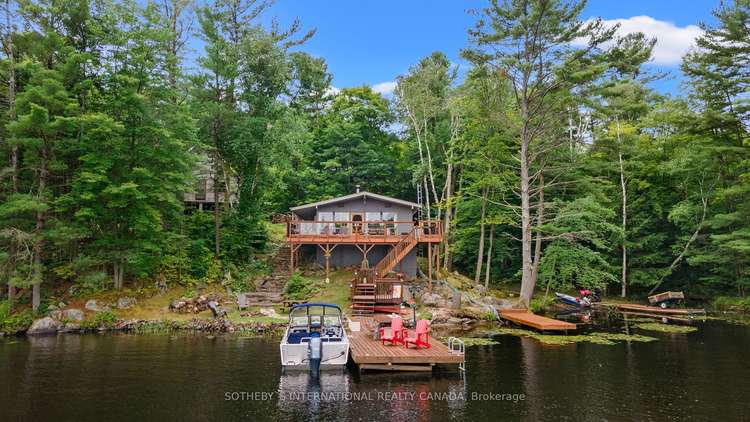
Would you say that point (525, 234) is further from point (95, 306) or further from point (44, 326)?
point (44, 326)

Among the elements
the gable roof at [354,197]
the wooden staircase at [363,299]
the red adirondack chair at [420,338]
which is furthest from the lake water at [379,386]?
the gable roof at [354,197]

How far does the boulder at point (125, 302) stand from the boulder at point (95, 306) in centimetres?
57

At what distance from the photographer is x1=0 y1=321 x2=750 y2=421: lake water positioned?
969 centimetres

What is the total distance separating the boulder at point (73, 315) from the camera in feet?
67.4

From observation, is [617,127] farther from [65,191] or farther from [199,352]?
[65,191]

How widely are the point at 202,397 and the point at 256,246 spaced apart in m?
21.2

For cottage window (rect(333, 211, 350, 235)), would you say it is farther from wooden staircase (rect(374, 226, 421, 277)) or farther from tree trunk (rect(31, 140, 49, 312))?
tree trunk (rect(31, 140, 49, 312))

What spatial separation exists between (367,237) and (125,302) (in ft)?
43.2

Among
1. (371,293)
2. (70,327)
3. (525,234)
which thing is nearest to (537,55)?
(525,234)

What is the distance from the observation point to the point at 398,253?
25797mm

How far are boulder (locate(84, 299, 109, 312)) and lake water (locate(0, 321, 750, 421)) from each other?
4.95m

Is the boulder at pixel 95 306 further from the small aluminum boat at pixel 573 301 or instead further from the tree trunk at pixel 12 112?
the small aluminum boat at pixel 573 301

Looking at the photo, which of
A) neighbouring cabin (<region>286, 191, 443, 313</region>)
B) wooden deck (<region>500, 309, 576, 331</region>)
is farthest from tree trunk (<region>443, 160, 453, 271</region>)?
wooden deck (<region>500, 309, 576, 331</region>)

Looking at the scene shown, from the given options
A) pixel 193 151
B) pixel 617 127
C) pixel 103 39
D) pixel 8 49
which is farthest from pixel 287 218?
pixel 617 127
